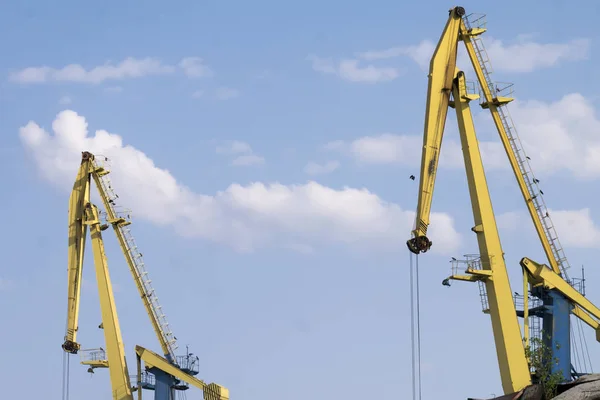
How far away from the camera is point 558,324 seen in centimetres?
5288

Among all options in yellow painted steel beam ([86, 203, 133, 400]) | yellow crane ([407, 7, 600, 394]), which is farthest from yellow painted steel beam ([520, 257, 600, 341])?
yellow painted steel beam ([86, 203, 133, 400])

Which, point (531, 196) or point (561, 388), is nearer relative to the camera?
point (561, 388)

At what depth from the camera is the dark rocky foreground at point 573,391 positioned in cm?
4122

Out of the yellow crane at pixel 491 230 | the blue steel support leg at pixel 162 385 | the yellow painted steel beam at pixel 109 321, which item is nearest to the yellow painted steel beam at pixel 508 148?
the yellow crane at pixel 491 230

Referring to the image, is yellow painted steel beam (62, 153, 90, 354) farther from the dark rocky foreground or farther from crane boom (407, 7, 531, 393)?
the dark rocky foreground

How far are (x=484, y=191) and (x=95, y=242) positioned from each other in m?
24.1

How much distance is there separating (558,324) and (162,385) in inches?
830

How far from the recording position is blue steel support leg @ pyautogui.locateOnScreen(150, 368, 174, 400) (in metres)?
61.8

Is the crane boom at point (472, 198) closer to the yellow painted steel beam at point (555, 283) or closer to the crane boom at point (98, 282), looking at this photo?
the yellow painted steel beam at point (555, 283)

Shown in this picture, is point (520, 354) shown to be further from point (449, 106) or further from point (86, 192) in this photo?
point (86, 192)

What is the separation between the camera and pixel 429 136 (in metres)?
50.6

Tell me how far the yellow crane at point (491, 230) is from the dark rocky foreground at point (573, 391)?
8.41ft

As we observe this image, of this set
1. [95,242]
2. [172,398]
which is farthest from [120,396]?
[95,242]

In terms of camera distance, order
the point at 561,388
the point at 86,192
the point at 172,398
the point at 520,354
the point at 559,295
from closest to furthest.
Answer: the point at 561,388, the point at 520,354, the point at 559,295, the point at 172,398, the point at 86,192
